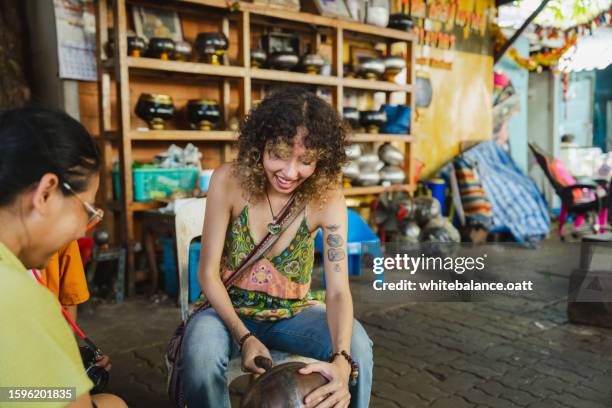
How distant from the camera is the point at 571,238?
7711 millimetres

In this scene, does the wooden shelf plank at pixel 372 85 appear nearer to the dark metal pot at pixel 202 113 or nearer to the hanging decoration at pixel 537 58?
the dark metal pot at pixel 202 113

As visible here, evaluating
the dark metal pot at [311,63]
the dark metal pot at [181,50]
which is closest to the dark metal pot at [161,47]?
the dark metal pot at [181,50]

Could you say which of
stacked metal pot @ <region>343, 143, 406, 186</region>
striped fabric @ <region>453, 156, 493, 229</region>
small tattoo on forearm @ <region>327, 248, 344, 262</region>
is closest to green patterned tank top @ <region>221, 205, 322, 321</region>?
small tattoo on forearm @ <region>327, 248, 344, 262</region>

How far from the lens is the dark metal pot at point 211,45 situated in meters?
5.10

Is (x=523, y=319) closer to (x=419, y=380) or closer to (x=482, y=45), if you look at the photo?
(x=419, y=380)

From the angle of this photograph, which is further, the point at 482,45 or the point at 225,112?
the point at 482,45

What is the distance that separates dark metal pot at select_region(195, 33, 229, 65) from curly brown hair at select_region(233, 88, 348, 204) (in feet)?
10.4

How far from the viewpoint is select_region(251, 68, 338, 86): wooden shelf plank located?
5395mm

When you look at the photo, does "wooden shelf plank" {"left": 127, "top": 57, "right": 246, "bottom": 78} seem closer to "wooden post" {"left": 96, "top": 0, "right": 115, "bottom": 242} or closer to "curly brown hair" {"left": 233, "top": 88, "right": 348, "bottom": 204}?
"wooden post" {"left": 96, "top": 0, "right": 115, "bottom": 242}

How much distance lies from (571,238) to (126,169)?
6332 millimetres

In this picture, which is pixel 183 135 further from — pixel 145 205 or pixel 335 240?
pixel 335 240

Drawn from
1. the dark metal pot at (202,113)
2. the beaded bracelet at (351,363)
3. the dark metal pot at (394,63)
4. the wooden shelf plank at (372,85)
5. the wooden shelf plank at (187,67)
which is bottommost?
the beaded bracelet at (351,363)

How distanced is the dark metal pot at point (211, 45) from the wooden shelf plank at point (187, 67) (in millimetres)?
156

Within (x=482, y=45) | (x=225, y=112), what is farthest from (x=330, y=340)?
(x=482, y=45)
